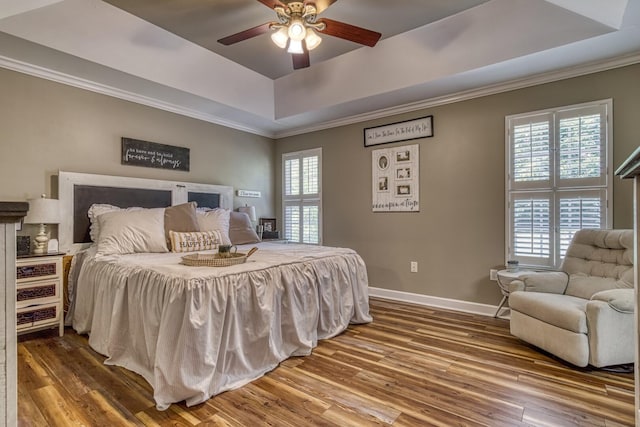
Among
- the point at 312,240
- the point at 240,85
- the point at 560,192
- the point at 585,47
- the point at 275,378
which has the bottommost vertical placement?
the point at 275,378

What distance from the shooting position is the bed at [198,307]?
1839 mm

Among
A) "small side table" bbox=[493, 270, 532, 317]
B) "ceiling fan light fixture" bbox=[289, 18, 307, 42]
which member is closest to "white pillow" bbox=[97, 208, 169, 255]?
"ceiling fan light fixture" bbox=[289, 18, 307, 42]

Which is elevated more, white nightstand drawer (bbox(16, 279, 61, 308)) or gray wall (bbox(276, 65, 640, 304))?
gray wall (bbox(276, 65, 640, 304))

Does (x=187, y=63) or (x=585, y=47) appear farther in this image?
(x=187, y=63)

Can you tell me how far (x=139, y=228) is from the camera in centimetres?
289

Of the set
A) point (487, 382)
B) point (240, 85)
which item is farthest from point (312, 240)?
point (487, 382)

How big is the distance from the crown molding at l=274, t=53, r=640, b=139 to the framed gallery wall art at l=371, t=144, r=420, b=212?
18.6 inches

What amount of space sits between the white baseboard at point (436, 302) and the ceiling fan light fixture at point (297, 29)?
3.07 meters

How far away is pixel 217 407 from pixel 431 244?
287cm

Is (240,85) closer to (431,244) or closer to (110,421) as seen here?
(431,244)

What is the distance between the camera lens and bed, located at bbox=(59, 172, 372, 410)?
184 cm

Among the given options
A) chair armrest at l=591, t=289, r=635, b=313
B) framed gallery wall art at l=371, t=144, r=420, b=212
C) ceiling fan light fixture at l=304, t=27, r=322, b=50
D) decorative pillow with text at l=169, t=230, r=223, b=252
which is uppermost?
ceiling fan light fixture at l=304, t=27, r=322, b=50

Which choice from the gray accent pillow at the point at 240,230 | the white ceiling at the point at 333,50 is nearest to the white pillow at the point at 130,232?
the gray accent pillow at the point at 240,230

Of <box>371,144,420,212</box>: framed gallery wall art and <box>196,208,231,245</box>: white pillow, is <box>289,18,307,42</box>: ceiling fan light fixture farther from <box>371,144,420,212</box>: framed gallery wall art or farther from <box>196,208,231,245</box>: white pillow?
<box>371,144,420,212</box>: framed gallery wall art
